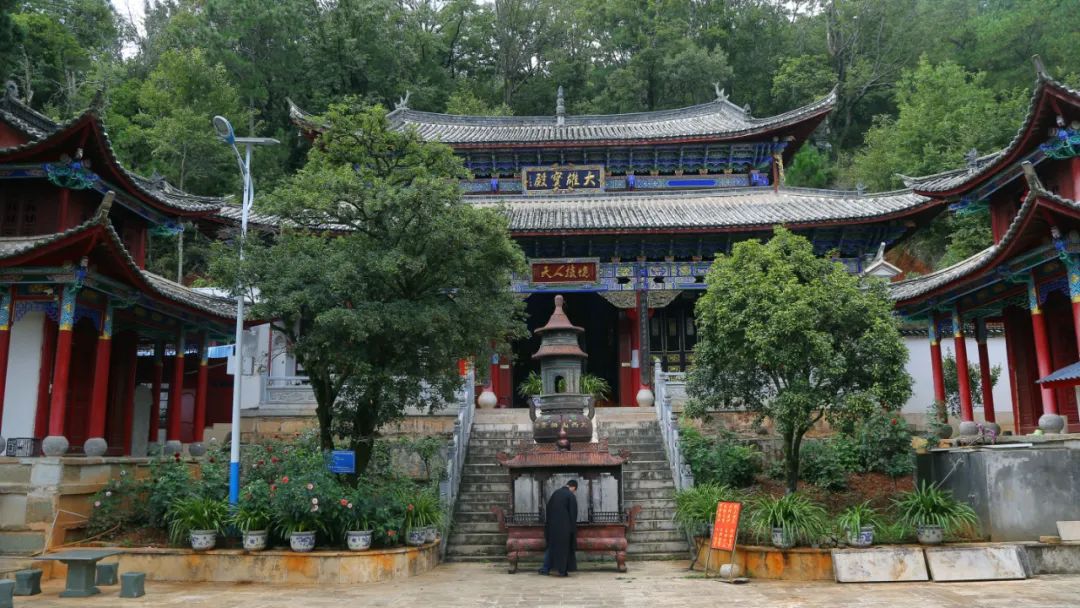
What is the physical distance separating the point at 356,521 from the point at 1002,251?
36.8 ft

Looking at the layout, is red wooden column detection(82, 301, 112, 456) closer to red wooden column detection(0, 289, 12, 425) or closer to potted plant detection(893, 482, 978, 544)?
red wooden column detection(0, 289, 12, 425)

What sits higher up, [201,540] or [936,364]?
[936,364]

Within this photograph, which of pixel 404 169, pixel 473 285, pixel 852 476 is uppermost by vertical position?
pixel 404 169

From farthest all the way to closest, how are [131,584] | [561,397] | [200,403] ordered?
[200,403], [561,397], [131,584]

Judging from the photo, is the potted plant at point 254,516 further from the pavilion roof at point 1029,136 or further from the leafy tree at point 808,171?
the leafy tree at point 808,171

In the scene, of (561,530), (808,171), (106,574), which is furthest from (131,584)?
(808,171)

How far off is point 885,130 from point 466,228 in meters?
32.7

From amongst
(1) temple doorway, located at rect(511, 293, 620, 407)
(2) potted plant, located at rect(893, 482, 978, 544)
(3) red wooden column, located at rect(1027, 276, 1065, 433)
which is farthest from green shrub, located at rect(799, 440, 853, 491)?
(1) temple doorway, located at rect(511, 293, 620, 407)

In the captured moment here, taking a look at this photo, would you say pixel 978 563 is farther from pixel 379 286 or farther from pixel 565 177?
pixel 565 177

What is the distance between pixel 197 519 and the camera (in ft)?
37.6

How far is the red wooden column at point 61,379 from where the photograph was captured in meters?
11.9

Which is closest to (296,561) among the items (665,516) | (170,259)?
(665,516)

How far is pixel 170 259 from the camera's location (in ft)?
103

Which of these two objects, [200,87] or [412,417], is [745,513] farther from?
[200,87]
